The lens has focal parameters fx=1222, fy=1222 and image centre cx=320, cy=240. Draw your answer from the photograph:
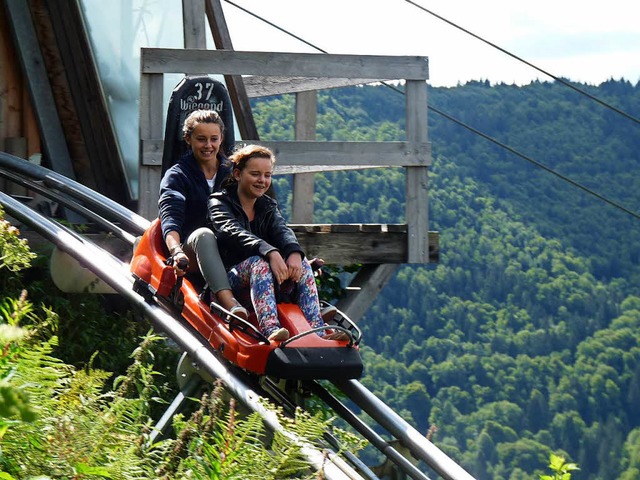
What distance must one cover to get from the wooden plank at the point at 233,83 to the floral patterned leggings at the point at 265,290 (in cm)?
373

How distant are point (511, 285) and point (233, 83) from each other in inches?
3046

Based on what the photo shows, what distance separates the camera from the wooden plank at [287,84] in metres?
9.67

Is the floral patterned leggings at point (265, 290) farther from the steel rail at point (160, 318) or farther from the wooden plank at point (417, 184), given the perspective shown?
the wooden plank at point (417, 184)

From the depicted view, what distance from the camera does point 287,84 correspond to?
10273 millimetres

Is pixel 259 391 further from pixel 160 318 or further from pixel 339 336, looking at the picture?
pixel 160 318

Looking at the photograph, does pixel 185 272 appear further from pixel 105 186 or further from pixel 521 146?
pixel 521 146

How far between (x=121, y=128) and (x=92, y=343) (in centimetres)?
364

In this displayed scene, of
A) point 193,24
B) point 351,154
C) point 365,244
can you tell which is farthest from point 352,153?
point 193,24

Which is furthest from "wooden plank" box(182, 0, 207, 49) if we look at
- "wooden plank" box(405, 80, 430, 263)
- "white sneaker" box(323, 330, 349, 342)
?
"white sneaker" box(323, 330, 349, 342)

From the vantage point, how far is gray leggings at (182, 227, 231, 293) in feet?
17.0

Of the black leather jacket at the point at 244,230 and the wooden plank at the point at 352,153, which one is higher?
the wooden plank at the point at 352,153

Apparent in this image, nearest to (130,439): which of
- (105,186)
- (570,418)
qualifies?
(105,186)

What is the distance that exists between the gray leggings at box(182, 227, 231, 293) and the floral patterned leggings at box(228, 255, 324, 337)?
87mm

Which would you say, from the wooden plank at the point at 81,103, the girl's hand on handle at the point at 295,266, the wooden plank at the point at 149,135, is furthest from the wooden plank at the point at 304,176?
the girl's hand on handle at the point at 295,266
